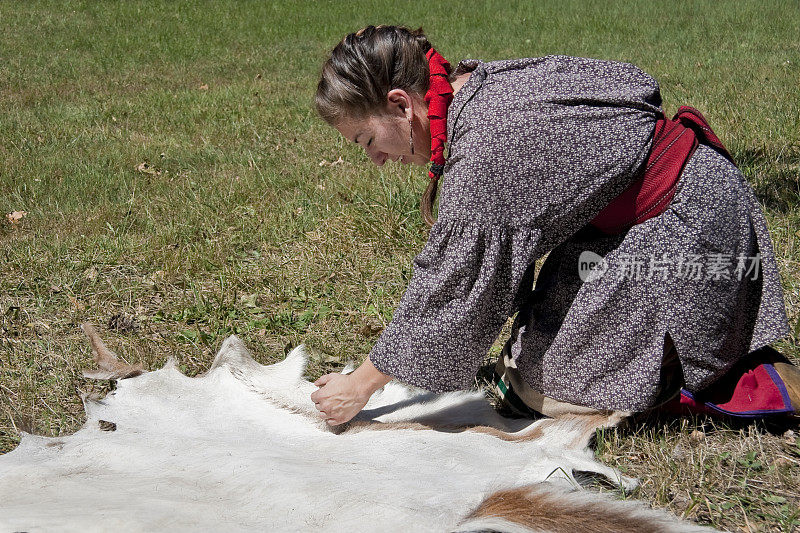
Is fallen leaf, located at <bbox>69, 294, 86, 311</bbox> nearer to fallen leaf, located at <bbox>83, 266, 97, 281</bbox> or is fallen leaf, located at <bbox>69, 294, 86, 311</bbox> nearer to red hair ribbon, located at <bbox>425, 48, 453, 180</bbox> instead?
fallen leaf, located at <bbox>83, 266, 97, 281</bbox>

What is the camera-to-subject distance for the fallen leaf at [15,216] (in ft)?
13.4

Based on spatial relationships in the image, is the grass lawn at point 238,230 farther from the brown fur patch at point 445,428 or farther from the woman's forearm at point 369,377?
the woman's forearm at point 369,377

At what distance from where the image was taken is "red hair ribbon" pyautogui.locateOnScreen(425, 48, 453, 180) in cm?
204

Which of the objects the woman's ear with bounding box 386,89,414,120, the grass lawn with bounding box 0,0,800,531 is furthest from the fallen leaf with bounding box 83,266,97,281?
the woman's ear with bounding box 386,89,414,120

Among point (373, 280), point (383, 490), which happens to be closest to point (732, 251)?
point (383, 490)

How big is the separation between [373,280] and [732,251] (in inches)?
63.0

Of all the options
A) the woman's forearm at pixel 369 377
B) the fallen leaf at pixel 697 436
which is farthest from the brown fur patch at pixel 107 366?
the fallen leaf at pixel 697 436

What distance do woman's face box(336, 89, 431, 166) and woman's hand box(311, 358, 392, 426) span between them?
23.2 inches

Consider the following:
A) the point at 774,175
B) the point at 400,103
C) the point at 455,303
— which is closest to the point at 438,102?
the point at 400,103

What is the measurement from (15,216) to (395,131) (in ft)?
9.28

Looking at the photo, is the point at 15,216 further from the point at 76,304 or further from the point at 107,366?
the point at 107,366

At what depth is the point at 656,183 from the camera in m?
2.06

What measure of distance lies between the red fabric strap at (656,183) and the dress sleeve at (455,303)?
0.27 metres

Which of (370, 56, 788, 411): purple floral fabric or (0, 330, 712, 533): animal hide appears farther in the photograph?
(370, 56, 788, 411): purple floral fabric
